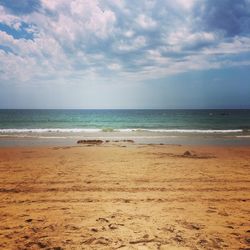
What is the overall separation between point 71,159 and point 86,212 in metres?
6.65

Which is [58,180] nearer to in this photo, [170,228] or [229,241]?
[170,228]

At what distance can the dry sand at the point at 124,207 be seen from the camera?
4125mm

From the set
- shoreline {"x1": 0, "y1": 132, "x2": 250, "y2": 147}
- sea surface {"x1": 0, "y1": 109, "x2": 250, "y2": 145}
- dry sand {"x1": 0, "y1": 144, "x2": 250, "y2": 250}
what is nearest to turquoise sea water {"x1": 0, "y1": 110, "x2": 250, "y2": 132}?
sea surface {"x1": 0, "y1": 109, "x2": 250, "y2": 145}

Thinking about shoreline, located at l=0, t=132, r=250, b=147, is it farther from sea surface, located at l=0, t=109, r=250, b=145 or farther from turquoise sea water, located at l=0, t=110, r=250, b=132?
turquoise sea water, located at l=0, t=110, r=250, b=132

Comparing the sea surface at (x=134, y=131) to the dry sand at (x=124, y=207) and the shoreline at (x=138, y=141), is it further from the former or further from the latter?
the dry sand at (x=124, y=207)

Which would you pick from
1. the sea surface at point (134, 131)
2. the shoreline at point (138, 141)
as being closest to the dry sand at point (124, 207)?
the shoreline at point (138, 141)

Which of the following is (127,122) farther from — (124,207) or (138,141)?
(124,207)

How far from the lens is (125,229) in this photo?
Result: 4465mm

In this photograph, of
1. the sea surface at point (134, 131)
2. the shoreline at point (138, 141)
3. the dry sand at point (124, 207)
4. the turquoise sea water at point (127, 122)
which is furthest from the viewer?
the turquoise sea water at point (127, 122)

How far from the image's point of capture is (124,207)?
554cm

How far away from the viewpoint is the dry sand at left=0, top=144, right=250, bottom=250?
4.12 meters

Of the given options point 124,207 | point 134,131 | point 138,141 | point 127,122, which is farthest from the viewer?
point 127,122

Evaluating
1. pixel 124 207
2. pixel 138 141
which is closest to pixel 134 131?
pixel 138 141

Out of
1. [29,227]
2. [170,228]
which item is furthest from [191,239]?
[29,227]
